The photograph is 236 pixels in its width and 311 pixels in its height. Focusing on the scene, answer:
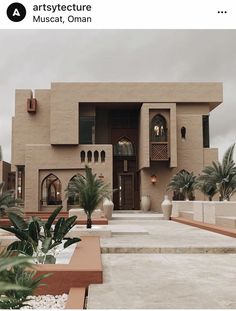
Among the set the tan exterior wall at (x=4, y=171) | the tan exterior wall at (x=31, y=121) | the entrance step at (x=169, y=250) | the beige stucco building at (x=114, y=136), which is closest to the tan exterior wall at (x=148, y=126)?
the beige stucco building at (x=114, y=136)

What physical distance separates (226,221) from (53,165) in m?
15.7

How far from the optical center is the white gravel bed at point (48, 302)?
5.06 metres

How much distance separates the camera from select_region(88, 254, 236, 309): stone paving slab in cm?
456

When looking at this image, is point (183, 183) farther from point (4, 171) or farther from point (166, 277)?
point (166, 277)

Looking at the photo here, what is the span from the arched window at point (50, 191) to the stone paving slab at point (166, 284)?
2059 cm

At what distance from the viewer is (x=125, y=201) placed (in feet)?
101

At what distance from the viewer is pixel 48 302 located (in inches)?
206

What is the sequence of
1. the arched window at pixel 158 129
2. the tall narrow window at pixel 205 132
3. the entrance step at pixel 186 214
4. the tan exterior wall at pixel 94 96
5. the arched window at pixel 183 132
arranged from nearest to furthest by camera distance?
1. the entrance step at pixel 186 214
2. the tan exterior wall at pixel 94 96
3. the arched window at pixel 158 129
4. the arched window at pixel 183 132
5. the tall narrow window at pixel 205 132

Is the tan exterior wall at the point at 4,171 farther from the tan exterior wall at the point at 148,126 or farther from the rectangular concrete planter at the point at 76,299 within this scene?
the rectangular concrete planter at the point at 76,299

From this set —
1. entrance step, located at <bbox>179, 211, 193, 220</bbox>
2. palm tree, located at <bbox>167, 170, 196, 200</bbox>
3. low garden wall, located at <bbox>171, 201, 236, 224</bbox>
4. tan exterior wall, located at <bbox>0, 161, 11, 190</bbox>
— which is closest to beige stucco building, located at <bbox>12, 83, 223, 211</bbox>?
palm tree, located at <bbox>167, 170, 196, 200</bbox>

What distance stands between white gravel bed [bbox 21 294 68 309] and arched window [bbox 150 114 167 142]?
23321 mm
